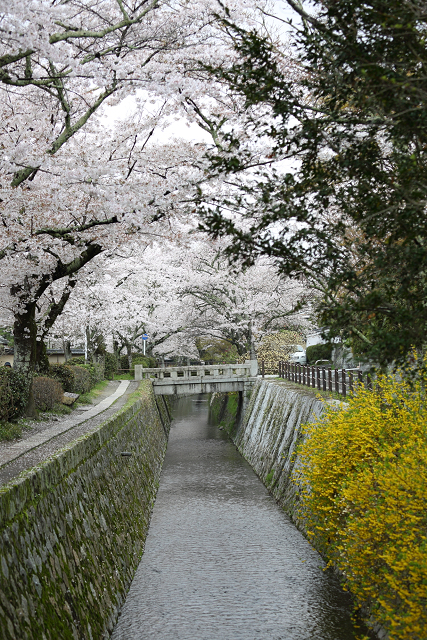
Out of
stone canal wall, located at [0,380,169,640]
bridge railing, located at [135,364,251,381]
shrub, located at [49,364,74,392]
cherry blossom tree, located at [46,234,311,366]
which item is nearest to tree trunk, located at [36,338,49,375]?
shrub, located at [49,364,74,392]

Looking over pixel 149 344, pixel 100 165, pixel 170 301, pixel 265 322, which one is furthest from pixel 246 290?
pixel 100 165

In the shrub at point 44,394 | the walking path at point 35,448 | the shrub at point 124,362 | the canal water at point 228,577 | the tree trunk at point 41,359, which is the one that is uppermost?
the tree trunk at point 41,359

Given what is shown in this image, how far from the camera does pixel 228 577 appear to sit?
42.5 ft

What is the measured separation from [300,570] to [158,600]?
11.3 ft

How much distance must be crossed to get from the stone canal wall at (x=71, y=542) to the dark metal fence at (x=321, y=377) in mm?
6848

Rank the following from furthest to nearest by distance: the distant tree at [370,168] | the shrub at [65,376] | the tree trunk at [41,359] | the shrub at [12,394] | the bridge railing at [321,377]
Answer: the shrub at [65,376] < the tree trunk at [41,359] < the bridge railing at [321,377] < the shrub at [12,394] < the distant tree at [370,168]

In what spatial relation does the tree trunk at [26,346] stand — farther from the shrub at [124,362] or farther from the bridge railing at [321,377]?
the shrub at [124,362]

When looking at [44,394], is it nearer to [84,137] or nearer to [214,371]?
[84,137]

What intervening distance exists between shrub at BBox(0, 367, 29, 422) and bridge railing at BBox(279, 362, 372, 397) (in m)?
9.37

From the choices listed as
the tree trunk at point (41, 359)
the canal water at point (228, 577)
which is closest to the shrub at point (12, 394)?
the tree trunk at point (41, 359)

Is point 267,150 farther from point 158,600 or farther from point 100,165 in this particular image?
point 158,600

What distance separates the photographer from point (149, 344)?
48031 mm

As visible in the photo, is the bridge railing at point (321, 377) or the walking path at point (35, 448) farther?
the bridge railing at point (321, 377)

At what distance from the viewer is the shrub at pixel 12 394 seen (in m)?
15.5
